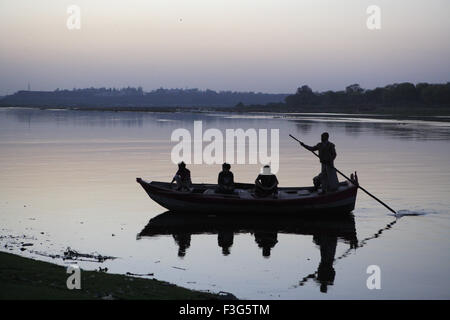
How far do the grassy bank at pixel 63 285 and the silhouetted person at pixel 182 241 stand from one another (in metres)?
4.12

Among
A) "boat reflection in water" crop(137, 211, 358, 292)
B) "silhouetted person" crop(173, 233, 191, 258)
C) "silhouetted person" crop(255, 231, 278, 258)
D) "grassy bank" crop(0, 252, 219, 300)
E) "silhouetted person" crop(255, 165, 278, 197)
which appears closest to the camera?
"grassy bank" crop(0, 252, 219, 300)

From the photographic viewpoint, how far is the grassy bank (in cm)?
1052

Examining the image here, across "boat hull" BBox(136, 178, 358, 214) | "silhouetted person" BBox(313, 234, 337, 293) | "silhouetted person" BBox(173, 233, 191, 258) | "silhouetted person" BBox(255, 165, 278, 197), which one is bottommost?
"silhouetted person" BBox(313, 234, 337, 293)

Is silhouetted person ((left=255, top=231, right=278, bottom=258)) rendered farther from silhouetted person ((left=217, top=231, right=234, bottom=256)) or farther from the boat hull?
the boat hull

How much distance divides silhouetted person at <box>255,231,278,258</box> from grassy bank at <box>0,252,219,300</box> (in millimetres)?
5024

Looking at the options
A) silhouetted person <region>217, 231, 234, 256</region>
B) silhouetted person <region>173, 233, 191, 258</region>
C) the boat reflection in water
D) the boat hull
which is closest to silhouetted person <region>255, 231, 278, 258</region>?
the boat reflection in water

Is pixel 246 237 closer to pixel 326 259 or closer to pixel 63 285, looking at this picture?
pixel 326 259

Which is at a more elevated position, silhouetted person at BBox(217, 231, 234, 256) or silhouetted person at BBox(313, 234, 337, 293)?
silhouetted person at BBox(217, 231, 234, 256)

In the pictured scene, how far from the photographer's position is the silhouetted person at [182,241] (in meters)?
17.5

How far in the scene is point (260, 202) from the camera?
21.9 metres

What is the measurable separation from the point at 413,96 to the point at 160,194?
166100mm
